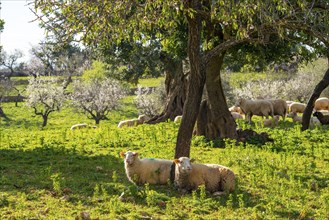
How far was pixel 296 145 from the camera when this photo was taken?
1833 centimetres

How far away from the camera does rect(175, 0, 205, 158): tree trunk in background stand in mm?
12797

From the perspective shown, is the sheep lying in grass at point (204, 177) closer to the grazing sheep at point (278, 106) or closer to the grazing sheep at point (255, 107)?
the grazing sheep at point (255, 107)

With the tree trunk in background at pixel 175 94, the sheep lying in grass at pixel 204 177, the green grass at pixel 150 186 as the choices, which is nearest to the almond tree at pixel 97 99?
the tree trunk in background at pixel 175 94

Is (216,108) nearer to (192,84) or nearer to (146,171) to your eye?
(192,84)

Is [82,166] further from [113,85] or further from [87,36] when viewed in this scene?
[113,85]

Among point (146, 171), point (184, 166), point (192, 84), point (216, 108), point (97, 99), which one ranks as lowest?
point (146, 171)

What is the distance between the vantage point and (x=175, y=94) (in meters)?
31.7

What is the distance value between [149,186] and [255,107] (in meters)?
18.0

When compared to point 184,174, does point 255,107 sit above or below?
above

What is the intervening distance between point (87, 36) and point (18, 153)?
230 inches

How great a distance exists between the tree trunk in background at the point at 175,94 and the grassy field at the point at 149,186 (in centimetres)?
1056

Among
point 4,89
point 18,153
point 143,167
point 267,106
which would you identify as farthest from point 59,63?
point 143,167

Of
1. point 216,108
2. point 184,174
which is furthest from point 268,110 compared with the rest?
point 184,174

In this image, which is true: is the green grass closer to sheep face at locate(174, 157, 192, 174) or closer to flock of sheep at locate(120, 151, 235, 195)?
flock of sheep at locate(120, 151, 235, 195)
